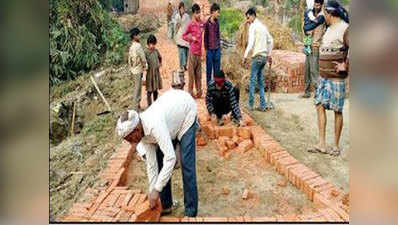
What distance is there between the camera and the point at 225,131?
502cm

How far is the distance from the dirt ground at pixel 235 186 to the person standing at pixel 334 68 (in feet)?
2.43

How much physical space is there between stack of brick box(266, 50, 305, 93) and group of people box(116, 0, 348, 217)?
0.27 meters

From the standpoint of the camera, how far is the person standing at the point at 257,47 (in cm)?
558

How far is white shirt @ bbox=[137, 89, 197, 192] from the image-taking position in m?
3.18

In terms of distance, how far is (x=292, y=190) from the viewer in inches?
162

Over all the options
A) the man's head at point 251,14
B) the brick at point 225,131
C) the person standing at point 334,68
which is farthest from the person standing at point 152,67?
the person standing at point 334,68

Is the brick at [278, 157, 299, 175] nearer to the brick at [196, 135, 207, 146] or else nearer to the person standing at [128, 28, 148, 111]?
the brick at [196, 135, 207, 146]

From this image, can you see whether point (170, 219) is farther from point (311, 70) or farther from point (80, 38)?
point (311, 70)

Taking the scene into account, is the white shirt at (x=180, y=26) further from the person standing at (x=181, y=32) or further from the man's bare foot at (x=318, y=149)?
the man's bare foot at (x=318, y=149)

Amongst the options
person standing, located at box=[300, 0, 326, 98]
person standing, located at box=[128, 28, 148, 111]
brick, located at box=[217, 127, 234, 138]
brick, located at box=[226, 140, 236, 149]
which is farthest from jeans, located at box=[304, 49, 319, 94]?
person standing, located at box=[128, 28, 148, 111]

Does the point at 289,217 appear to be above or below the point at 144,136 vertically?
below

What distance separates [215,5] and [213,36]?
13.8 inches
